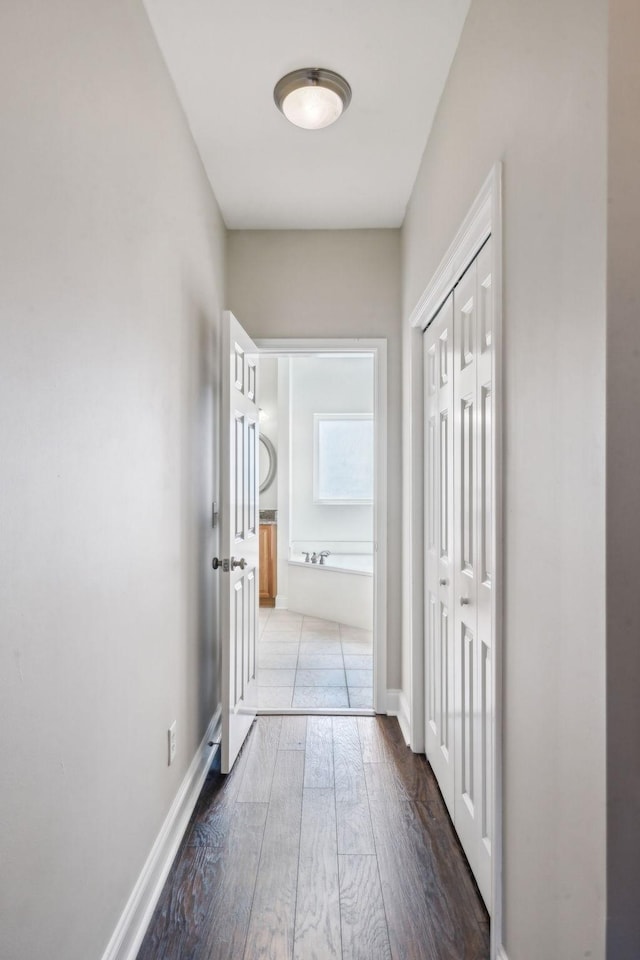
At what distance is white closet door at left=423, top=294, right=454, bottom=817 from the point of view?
2.19 m

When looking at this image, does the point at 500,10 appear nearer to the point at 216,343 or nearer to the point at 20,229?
the point at 20,229

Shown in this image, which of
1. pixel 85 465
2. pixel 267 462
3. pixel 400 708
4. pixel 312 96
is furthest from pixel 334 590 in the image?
pixel 85 465

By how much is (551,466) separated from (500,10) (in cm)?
120

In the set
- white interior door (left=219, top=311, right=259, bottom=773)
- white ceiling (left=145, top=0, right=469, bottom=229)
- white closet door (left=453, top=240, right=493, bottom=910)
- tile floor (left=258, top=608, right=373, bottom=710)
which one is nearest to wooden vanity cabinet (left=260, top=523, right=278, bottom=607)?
tile floor (left=258, top=608, right=373, bottom=710)

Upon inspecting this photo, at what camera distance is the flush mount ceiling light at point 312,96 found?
2014 mm

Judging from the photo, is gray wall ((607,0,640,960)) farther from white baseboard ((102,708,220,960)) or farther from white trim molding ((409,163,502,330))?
white baseboard ((102,708,220,960))

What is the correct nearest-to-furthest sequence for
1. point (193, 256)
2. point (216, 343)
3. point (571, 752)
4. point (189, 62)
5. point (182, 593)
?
1. point (571, 752)
2. point (189, 62)
3. point (182, 593)
4. point (193, 256)
5. point (216, 343)

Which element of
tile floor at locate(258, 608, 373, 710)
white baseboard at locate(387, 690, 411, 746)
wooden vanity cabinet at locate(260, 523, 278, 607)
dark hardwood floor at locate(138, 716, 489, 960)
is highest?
wooden vanity cabinet at locate(260, 523, 278, 607)

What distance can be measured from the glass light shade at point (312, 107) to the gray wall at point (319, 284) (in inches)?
42.6

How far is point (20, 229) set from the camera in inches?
39.4

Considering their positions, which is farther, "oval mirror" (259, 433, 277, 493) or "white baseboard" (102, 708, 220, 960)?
"oval mirror" (259, 433, 277, 493)

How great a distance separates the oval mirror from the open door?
129 inches

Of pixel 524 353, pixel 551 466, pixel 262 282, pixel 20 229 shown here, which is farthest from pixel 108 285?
pixel 262 282

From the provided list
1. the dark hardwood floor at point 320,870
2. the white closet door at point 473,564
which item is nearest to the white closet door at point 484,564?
the white closet door at point 473,564
